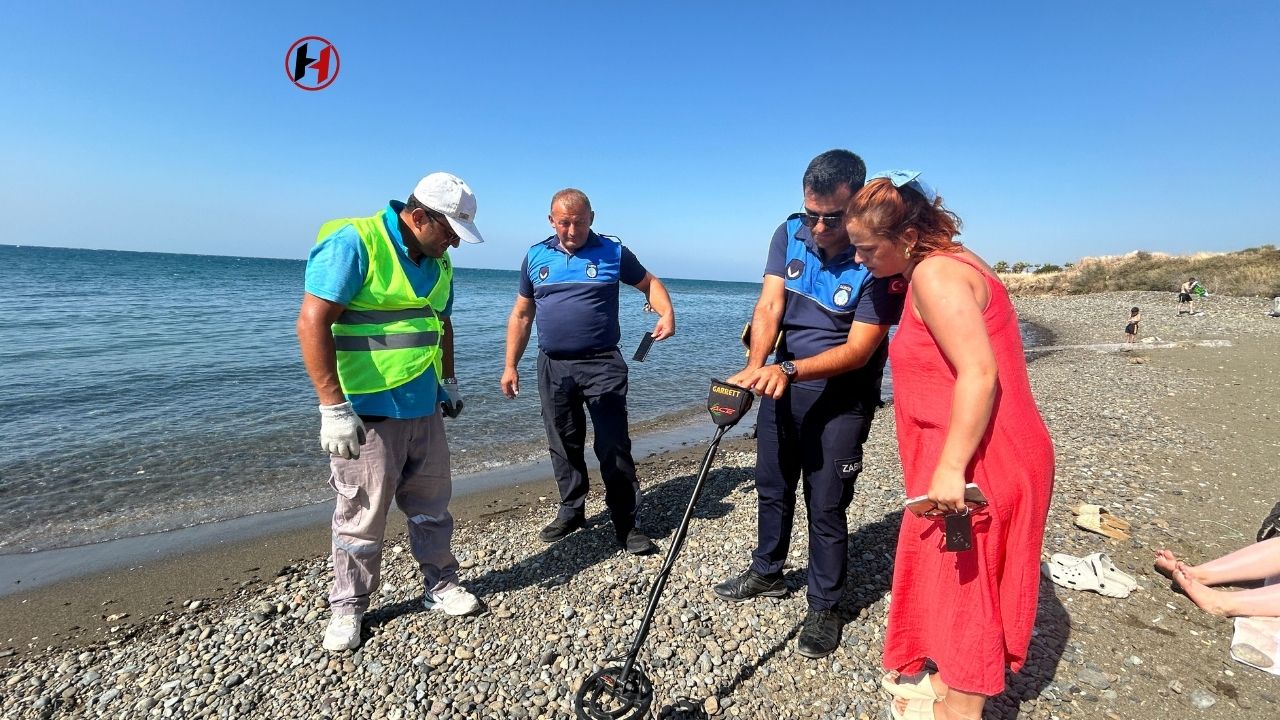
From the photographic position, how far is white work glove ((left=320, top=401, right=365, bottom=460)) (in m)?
2.88

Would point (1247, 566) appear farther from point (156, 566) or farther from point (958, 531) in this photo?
point (156, 566)

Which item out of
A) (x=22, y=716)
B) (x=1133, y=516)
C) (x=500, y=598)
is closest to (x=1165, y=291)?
(x=1133, y=516)

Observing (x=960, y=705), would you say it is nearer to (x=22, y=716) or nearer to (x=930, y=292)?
(x=930, y=292)

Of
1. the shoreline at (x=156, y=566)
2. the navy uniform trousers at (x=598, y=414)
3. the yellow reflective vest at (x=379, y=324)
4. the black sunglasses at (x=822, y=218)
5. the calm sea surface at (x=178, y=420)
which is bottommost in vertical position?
the shoreline at (x=156, y=566)

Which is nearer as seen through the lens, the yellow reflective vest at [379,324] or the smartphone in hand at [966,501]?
the smartphone in hand at [966,501]

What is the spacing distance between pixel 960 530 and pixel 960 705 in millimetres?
841

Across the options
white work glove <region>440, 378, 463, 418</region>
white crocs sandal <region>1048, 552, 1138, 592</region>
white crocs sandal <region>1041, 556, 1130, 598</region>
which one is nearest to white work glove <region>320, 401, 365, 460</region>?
white work glove <region>440, 378, 463, 418</region>

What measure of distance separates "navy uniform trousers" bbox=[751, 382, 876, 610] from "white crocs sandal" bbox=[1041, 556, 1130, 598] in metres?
1.73

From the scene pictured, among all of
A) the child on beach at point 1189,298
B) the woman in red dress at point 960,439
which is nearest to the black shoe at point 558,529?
the woman in red dress at point 960,439

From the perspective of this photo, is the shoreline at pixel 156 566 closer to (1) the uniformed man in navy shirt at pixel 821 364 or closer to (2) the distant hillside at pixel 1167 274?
(1) the uniformed man in navy shirt at pixel 821 364

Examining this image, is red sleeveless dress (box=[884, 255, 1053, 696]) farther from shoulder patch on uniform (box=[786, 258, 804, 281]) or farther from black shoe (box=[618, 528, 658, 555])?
black shoe (box=[618, 528, 658, 555])

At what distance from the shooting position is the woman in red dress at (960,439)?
189 centimetres

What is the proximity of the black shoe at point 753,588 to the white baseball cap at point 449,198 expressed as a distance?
2.70 m

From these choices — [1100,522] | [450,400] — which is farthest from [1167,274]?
[450,400]
